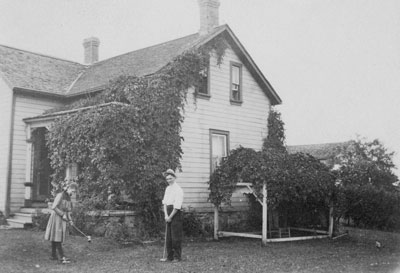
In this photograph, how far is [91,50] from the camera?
1015 inches

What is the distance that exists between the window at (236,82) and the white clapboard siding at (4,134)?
882cm

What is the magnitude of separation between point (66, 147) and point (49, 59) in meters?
8.90

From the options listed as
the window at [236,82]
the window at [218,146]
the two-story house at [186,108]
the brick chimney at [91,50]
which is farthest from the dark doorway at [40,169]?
the window at [236,82]

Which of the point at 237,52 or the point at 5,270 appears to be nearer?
the point at 5,270

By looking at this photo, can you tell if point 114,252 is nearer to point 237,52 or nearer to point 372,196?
point 237,52

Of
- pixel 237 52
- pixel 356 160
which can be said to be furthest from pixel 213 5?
pixel 356 160

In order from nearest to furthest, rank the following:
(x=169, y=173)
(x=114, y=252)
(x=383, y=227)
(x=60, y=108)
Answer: (x=169, y=173) < (x=114, y=252) < (x=60, y=108) < (x=383, y=227)

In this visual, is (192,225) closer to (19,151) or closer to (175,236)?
(175,236)

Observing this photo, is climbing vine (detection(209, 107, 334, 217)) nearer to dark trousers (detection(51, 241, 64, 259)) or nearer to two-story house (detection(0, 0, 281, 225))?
two-story house (detection(0, 0, 281, 225))

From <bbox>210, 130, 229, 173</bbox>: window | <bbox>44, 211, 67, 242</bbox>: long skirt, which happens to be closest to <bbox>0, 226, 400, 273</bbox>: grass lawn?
<bbox>44, 211, 67, 242</bbox>: long skirt

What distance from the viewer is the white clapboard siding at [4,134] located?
59.7 feet

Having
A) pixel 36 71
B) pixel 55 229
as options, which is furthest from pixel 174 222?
pixel 36 71

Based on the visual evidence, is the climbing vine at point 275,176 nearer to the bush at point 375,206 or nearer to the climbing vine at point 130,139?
the climbing vine at point 130,139

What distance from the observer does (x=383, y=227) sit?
2258 cm
